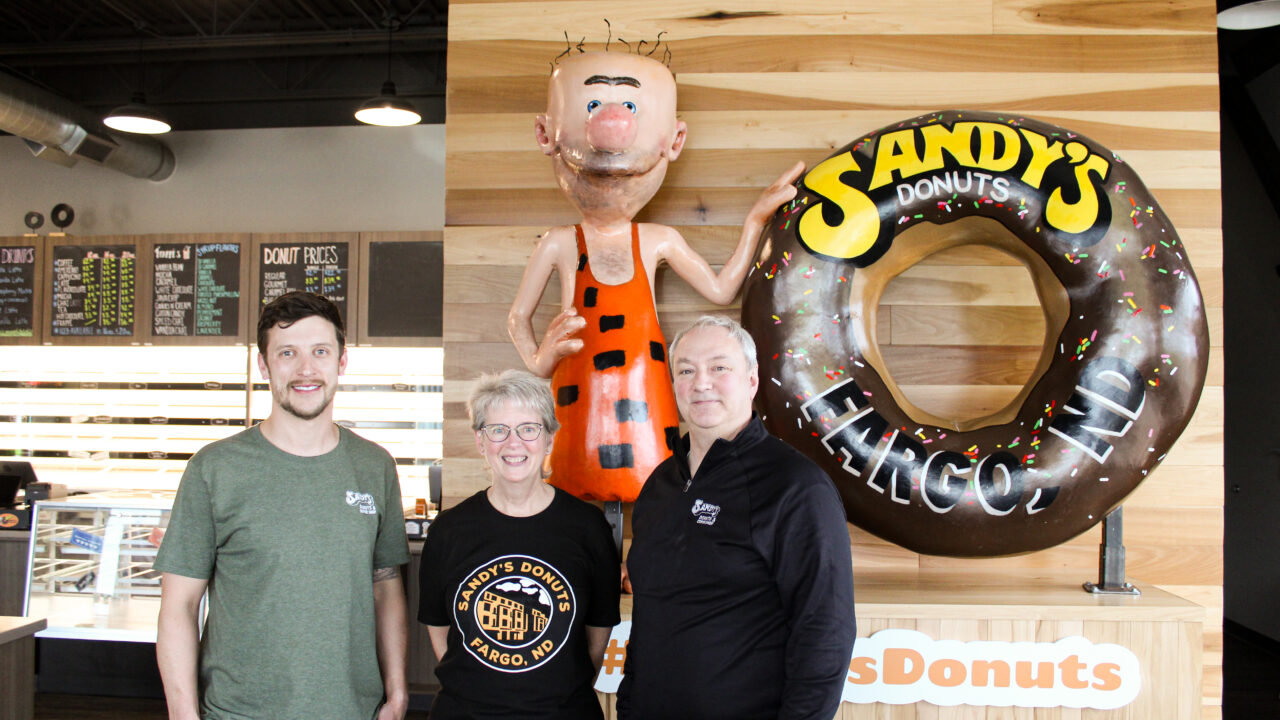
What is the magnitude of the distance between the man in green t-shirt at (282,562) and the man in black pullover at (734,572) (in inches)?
18.8

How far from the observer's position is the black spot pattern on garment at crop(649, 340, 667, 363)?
73.3 inches

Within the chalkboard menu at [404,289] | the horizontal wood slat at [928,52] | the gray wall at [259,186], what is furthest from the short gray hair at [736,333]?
the gray wall at [259,186]

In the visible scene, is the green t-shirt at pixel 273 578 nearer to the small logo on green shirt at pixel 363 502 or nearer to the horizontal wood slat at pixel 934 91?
the small logo on green shirt at pixel 363 502

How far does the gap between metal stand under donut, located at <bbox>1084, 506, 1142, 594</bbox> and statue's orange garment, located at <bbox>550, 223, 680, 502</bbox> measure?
990mm

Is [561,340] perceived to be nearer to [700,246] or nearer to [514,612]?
[700,246]

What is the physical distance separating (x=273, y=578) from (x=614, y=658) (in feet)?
2.41

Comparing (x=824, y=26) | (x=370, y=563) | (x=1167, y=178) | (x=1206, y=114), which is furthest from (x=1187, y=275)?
(x=370, y=563)

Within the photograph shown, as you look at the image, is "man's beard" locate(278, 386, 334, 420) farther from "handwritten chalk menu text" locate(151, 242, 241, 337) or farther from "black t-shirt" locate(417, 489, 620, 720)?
"handwritten chalk menu text" locate(151, 242, 241, 337)

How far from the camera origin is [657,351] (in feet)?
6.15

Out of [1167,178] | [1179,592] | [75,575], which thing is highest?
[1167,178]

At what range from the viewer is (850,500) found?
177 centimetres

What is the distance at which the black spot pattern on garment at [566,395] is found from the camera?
1826 millimetres

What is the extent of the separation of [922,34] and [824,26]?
26cm

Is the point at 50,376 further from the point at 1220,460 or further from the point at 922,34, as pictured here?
the point at 1220,460
